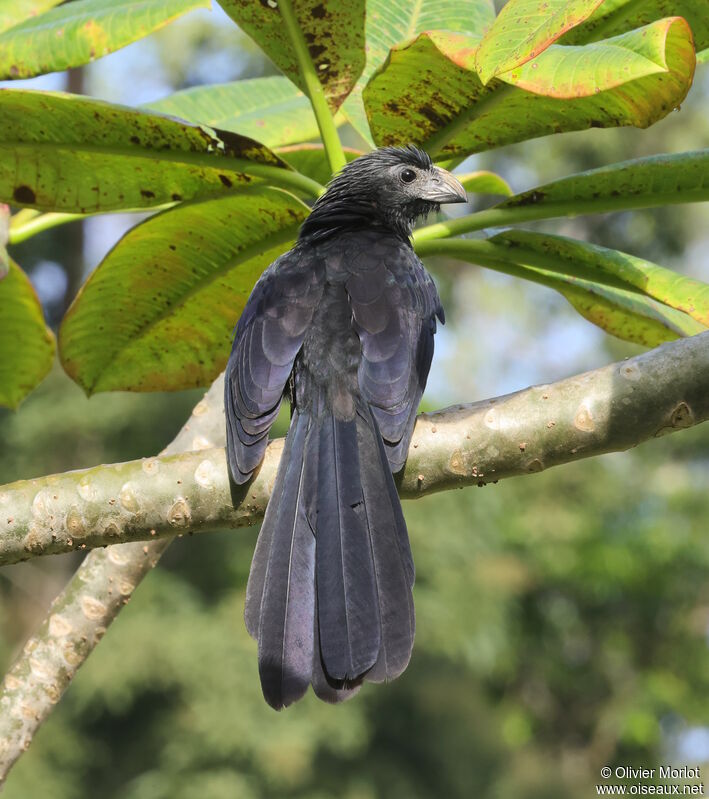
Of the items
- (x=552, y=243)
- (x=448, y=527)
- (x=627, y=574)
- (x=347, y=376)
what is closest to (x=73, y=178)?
(x=347, y=376)

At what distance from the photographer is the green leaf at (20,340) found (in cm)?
288

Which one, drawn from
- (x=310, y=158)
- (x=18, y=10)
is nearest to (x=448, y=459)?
(x=310, y=158)

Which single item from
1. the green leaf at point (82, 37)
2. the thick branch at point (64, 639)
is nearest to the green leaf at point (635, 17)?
the green leaf at point (82, 37)

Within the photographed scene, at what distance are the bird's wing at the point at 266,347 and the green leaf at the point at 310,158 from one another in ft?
1.64

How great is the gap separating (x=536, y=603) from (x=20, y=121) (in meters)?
12.0

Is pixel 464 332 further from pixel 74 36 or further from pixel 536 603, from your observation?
pixel 74 36

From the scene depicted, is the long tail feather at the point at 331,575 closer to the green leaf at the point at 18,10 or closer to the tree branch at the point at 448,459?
the tree branch at the point at 448,459

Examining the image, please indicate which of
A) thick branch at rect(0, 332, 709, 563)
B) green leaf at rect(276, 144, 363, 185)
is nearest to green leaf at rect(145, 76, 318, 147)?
green leaf at rect(276, 144, 363, 185)

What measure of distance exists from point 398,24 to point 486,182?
2.01ft

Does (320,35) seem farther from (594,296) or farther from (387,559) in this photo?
(387,559)

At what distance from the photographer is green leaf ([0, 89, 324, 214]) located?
2.40 metres

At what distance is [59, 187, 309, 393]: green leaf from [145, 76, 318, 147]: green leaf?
0.70 m

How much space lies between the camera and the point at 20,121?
243 centimetres

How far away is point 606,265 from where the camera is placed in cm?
255
